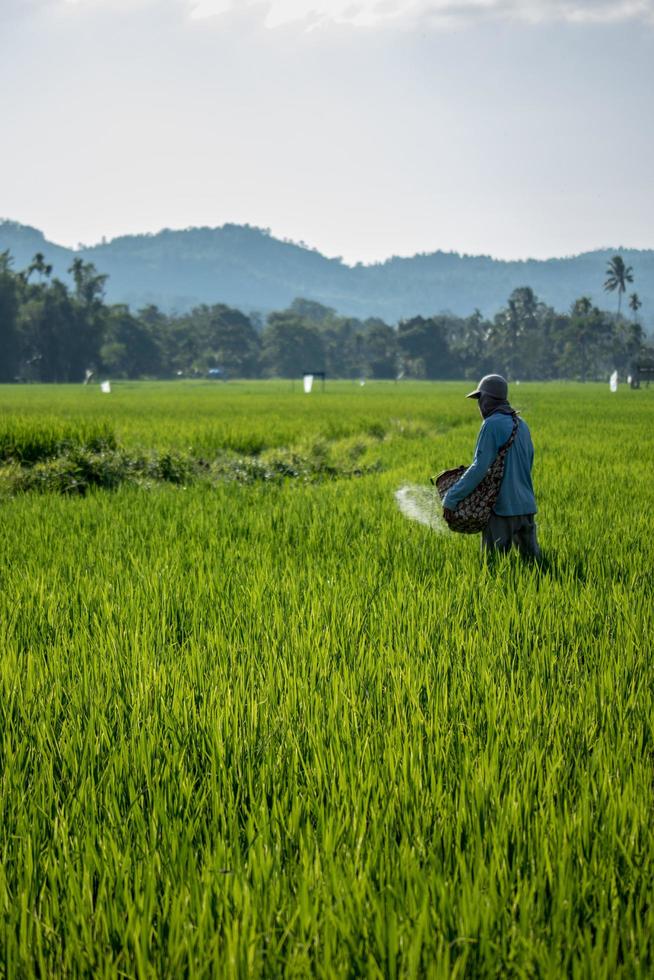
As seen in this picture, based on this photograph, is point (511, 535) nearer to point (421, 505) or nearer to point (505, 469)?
point (505, 469)

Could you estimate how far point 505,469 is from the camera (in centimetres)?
409

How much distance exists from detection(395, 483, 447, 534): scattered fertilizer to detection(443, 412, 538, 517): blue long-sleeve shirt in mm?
1429

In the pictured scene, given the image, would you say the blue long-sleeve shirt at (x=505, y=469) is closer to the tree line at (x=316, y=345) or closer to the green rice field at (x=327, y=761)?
the green rice field at (x=327, y=761)

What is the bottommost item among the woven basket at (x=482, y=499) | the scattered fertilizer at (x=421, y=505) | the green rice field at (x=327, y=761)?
the green rice field at (x=327, y=761)

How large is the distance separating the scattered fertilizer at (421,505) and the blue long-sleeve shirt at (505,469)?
1429 millimetres

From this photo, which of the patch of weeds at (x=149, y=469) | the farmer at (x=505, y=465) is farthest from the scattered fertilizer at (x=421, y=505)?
the patch of weeds at (x=149, y=469)

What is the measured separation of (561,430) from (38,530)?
11.1m

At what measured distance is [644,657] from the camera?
2.90 m

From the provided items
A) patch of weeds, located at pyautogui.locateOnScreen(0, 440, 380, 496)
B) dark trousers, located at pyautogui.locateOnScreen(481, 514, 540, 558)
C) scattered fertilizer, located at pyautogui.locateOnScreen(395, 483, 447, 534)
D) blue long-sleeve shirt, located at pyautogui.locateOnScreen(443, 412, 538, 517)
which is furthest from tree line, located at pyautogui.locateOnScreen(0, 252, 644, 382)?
blue long-sleeve shirt, located at pyautogui.locateOnScreen(443, 412, 538, 517)

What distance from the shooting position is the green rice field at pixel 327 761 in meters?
1.40

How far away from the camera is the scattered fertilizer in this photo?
234 inches

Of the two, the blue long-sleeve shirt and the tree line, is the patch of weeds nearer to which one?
the blue long-sleeve shirt

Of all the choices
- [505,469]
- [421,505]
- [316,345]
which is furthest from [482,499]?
[316,345]

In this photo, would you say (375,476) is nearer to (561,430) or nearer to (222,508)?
(222,508)
